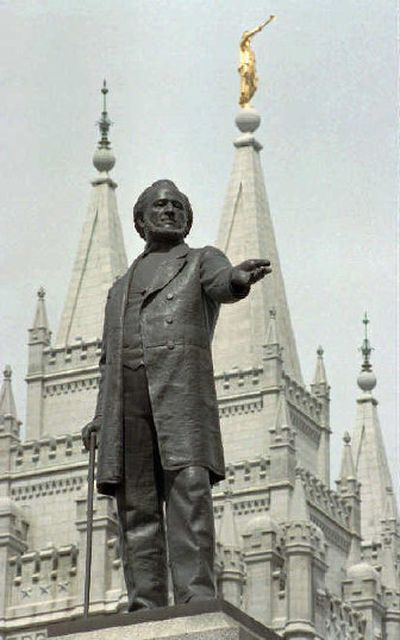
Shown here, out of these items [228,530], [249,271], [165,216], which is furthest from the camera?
[228,530]

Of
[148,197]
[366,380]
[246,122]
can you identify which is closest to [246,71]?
[246,122]

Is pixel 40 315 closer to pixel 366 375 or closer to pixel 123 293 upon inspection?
pixel 366 375

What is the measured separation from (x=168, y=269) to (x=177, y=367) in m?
0.69

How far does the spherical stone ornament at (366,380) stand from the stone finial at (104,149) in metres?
13.2

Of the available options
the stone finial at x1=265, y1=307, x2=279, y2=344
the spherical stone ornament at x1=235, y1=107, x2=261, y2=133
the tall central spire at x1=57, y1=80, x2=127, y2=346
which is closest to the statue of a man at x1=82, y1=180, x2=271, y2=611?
the stone finial at x1=265, y1=307, x2=279, y2=344

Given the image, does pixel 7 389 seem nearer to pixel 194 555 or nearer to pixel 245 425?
pixel 245 425

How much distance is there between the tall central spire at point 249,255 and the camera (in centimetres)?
6906

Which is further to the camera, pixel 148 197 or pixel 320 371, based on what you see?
pixel 320 371

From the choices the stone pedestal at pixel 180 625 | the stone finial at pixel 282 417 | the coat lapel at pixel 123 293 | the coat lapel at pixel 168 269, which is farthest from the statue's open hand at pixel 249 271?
the stone finial at pixel 282 417

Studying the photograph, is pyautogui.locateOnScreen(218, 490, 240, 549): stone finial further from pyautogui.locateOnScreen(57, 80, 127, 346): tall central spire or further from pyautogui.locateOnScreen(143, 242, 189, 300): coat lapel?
pyautogui.locateOnScreen(143, 242, 189, 300): coat lapel

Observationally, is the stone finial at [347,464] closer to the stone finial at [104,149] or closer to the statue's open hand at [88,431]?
the stone finial at [104,149]

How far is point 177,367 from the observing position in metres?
13.8

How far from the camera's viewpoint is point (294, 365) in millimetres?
70062

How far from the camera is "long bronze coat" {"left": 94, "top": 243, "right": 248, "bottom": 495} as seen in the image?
1371cm
